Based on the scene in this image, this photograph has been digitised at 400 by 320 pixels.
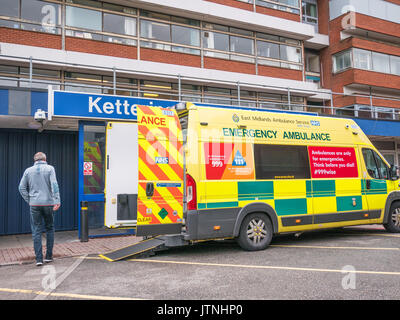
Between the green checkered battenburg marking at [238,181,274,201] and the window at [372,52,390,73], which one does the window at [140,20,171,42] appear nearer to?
the green checkered battenburg marking at [238,181,274,201]

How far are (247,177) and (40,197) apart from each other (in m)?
3.92

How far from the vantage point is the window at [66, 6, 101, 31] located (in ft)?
46.1

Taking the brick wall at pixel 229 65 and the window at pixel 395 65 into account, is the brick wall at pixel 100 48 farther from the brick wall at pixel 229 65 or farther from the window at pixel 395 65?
the window at pixel 395 65

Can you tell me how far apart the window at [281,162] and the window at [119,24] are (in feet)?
33.4

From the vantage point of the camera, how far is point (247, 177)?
23.5 feet

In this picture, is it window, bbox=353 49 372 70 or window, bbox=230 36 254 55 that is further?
window, bbox=353 49 372 70

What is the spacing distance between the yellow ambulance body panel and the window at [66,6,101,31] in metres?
9.57

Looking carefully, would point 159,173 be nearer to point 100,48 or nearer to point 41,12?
point 100,48

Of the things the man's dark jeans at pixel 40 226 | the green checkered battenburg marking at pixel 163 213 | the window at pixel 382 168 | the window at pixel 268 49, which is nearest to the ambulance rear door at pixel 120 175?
the man's dark jeans at pixel 40 226

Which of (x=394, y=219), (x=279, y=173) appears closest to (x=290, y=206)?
(x=279, y=173)

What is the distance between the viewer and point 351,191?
8.42 m

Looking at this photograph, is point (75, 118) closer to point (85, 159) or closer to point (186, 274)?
point (85, 159)

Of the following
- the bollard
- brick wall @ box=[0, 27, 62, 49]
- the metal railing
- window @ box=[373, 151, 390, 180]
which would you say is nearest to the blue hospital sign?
the metal railing
